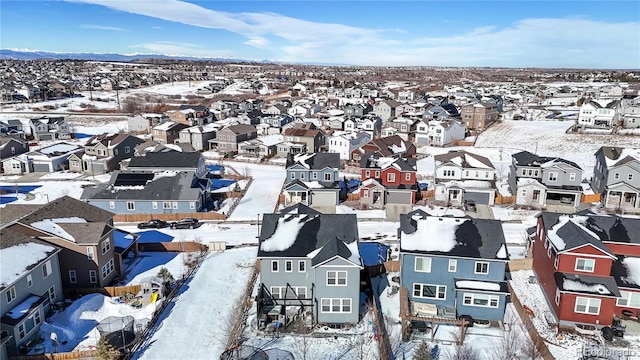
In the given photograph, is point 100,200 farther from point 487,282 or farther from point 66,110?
point 66,110

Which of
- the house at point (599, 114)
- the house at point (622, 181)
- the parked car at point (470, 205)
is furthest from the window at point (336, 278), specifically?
the house at point (599, 114)

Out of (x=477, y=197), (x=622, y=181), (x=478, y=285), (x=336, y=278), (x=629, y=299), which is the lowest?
(x=629, y=299)

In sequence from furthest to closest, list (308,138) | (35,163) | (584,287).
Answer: (308,138)
(35,163)
(584,287)

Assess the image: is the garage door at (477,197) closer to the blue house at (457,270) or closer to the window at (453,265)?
the blue house at (457,270)

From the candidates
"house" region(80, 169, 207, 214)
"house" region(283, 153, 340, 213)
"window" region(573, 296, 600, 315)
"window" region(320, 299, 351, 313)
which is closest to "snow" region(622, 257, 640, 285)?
"window" region(573, 296, 600, 315)

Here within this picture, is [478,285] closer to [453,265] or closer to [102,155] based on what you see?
[453,265]

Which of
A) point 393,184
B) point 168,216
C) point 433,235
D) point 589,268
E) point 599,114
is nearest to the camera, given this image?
point 589,268

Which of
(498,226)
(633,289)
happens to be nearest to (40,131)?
(498,226)

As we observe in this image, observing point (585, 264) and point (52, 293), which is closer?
point (585, 264)

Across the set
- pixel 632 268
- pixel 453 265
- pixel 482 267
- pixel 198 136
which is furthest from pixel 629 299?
pixel 198 136
